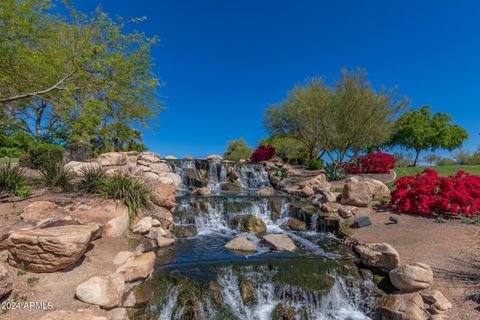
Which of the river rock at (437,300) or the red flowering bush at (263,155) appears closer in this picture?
the river rock at (437,300)

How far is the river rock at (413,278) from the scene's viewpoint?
208 inches

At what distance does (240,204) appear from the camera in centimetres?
1098

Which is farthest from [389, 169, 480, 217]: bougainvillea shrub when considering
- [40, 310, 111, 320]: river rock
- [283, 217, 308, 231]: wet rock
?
[40, 310, 111, 320]: river rock

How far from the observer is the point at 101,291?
4730 millimetres

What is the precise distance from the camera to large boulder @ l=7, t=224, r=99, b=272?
191 inches

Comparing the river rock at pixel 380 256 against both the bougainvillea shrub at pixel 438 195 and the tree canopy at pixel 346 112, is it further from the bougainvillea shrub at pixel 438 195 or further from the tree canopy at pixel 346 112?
the tree canopy at pixel 346 112

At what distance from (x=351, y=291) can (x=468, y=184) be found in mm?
6982

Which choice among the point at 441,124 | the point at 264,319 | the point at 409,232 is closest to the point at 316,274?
the point at 264,319

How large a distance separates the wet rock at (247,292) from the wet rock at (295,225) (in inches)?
185

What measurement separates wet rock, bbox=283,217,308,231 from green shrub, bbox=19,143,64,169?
12.3 metres

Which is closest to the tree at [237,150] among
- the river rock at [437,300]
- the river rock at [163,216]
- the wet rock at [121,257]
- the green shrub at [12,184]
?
the river rock at [163,216]

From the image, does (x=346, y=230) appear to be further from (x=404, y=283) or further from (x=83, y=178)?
(x=83, y=178)

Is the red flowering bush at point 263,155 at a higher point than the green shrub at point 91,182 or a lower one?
higher

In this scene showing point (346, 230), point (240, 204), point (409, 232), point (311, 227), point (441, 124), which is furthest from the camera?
point (441, 124)
